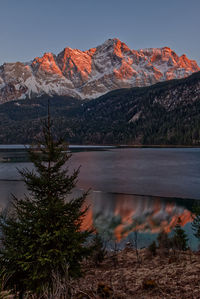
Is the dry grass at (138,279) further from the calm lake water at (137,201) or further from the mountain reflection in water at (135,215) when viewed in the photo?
the mountain reflection in water at (135,215)

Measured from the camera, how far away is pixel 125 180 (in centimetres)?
5472

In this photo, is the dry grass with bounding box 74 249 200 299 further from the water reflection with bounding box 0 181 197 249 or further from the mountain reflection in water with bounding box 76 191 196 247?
the mountain reflection in water with bounding box 76 191 196 247

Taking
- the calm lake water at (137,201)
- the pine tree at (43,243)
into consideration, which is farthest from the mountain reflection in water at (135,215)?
the pine tree at (43,243)

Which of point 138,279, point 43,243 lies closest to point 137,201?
point 138,279

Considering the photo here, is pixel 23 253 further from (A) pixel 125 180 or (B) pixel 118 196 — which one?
(A) pixel 125 180

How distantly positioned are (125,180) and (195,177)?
16.0m

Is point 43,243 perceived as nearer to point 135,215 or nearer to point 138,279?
point 138,279

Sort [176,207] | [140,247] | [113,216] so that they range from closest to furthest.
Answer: [140,247] → [113,216] → [176,207]

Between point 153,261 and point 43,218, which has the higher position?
point 43,218

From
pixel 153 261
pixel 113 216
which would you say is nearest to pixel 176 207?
pixel 113 216

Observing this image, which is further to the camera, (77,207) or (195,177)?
(195,177)

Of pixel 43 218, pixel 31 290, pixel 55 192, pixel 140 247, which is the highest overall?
pixel 55 192

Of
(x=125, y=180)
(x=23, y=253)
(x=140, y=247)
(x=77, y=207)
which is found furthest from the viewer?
(x=125, y=180)

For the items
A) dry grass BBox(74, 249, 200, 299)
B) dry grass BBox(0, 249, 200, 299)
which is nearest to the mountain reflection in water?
dry grass BBox(0, 249, 200, 299)
